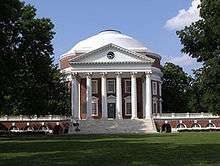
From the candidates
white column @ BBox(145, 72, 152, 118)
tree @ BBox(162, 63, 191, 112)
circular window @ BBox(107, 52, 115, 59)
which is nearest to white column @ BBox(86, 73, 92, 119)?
circular window @ BBox(107, 52, 115, 59)

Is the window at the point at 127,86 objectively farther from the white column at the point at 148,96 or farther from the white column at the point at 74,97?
the white column at the point at 74,97

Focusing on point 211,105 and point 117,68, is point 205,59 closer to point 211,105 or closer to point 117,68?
point 211,105

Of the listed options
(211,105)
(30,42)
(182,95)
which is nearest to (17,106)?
(30,42)

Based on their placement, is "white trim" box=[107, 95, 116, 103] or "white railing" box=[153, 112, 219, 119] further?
"white trim" box=[107, 95, 116, 103]

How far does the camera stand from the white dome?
104 m

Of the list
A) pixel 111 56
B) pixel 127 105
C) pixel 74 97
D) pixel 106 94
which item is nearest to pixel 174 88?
pixel 127 105

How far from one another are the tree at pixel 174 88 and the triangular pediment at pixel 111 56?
21.3m

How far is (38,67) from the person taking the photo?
55.8 meters

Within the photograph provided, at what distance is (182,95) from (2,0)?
8465 cm

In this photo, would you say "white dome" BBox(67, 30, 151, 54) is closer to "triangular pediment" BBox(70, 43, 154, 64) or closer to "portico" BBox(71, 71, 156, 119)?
"triangular pediment" BBox(70, 43, 154, 64)

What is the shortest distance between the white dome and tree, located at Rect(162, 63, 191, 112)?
43.1 ft

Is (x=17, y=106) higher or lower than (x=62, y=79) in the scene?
lower

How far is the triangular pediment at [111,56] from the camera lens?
312 feet

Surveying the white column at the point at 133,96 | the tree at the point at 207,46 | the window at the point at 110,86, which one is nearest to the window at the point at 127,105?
the window at the point at 110,86
